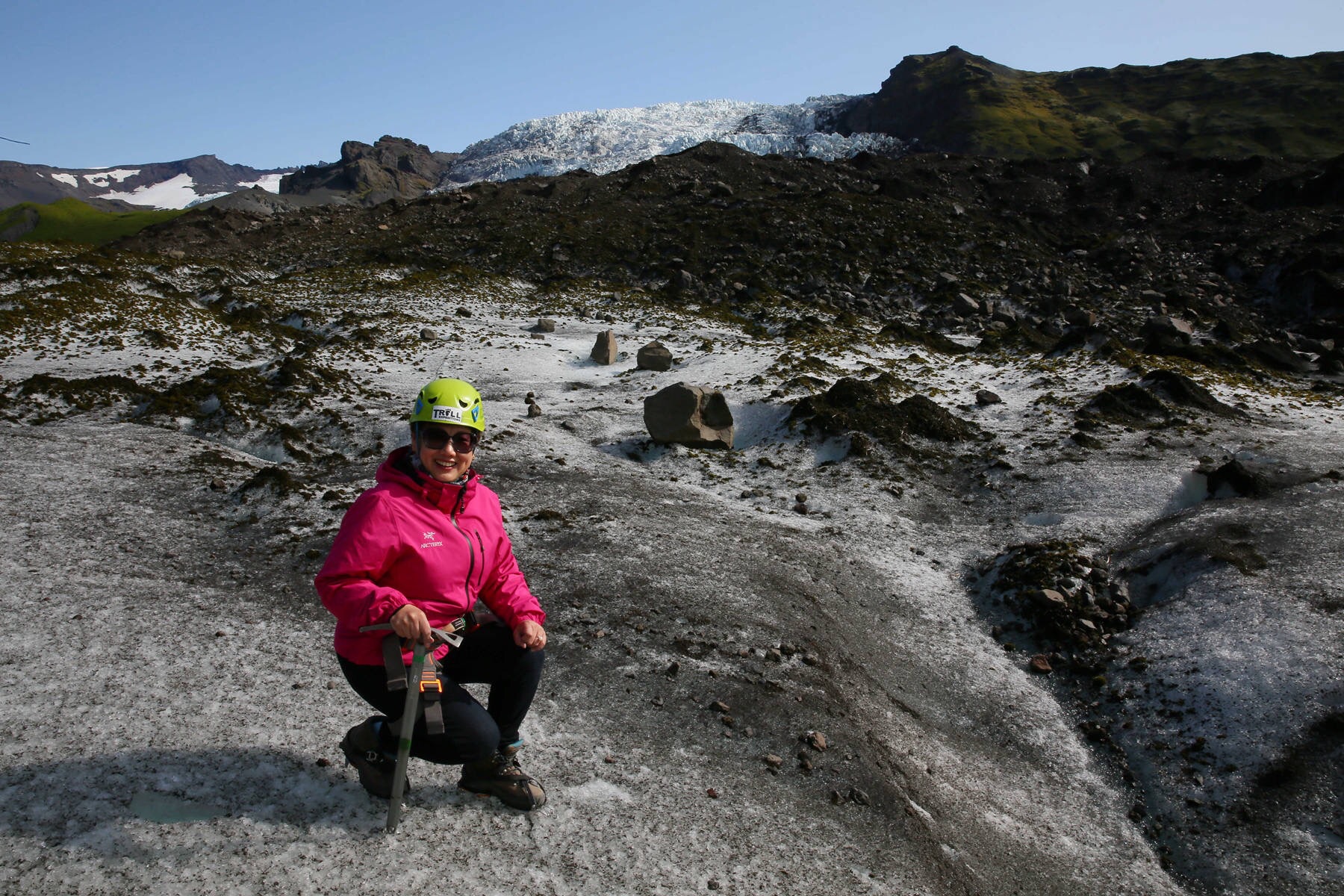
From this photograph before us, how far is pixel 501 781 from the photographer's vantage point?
6.08m

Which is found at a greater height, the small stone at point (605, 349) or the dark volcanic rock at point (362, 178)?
the dark volcanic rock at point (362, 178)

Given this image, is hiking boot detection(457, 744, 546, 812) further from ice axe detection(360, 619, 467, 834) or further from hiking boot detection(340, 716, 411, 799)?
ice axe detection(360, 619, 467, 834)

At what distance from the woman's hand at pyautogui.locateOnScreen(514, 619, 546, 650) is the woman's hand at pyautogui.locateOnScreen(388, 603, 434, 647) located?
36.5 inches

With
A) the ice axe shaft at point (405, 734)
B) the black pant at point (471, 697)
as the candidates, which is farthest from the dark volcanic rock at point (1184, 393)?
the ice axe shaft at point (405, 734)

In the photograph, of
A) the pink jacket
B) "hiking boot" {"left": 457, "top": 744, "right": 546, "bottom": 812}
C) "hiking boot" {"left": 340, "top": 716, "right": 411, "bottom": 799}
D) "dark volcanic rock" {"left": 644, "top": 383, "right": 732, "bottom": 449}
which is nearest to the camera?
the pink jacket

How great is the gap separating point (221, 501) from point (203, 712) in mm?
7029

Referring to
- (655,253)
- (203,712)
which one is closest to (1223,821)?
(203,712)

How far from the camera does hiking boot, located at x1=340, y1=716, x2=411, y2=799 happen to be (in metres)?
5.75

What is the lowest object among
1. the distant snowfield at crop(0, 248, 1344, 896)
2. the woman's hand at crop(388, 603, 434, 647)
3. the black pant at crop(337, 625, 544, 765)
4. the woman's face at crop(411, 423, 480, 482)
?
the distant snowfield at crop(0, 248, 1344, 896)

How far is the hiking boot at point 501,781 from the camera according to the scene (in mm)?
6078

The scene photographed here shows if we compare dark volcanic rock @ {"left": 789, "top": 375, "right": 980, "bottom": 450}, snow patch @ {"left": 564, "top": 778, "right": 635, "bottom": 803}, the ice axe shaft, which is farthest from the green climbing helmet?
dark volcanic rock @ {"left": 789, "top": 375, "right": 980, "bottom": 450}

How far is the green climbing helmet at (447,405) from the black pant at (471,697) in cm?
164

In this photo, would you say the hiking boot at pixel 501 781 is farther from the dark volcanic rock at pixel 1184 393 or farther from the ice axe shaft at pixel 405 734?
the dark volcanic rock at pixel 1184 393

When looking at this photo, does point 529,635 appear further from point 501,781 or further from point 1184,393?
point 1184,393
